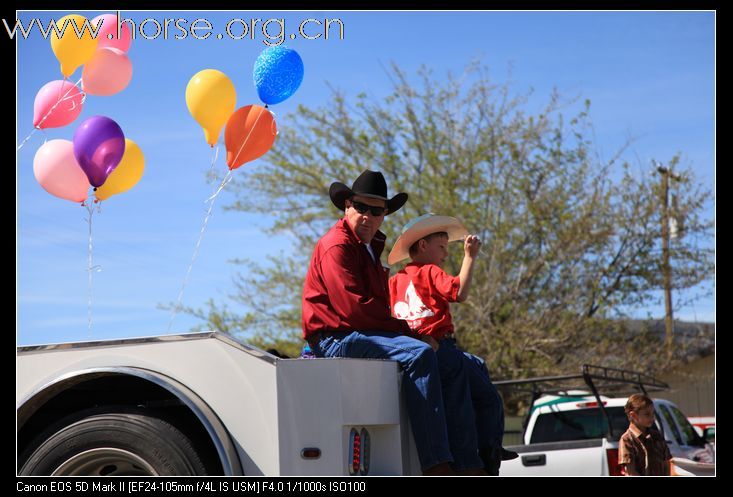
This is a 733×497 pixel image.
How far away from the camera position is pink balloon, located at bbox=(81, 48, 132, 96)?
7590 mm

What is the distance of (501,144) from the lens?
20.4 m

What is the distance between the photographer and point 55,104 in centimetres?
750

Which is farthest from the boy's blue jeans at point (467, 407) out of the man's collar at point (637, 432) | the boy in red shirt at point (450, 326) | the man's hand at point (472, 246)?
the man's collar at point (637, 432)

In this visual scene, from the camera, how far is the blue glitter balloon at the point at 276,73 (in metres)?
7.58

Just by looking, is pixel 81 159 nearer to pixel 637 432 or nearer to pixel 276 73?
pixel 276 73

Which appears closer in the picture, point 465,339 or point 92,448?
point 92,448

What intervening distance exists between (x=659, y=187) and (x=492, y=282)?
4.42 meters

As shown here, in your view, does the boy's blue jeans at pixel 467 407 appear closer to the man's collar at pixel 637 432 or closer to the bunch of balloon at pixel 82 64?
the man's collar at pixel 637 432

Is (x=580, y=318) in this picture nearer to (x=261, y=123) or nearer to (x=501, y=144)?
(x=501, y=144)

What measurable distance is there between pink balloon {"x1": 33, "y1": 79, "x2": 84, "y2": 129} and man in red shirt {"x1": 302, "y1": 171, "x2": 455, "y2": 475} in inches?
118

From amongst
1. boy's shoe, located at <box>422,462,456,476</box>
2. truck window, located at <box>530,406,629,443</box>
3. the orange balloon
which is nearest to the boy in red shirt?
boy's shoe, located at <box>422,462,456,476</box>

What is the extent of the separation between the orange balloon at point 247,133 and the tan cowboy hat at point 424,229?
195 centimetres

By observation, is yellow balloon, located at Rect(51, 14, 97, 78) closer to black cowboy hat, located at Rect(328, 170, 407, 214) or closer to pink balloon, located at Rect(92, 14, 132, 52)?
pink balloon, located at Rect(92, 14, 132, 52)
